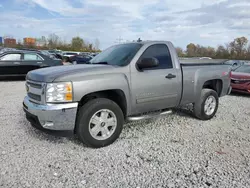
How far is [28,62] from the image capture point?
10664 mm

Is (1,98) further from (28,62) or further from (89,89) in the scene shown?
(89,89)

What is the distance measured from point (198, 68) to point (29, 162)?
3.84 metres

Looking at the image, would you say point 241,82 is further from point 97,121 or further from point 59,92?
point 59,92

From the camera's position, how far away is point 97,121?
3.56 metres

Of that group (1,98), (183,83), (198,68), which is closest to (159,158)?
(183,83)

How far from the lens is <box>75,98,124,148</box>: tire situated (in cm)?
340

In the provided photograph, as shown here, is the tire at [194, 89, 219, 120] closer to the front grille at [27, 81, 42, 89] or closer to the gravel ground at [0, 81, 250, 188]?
the gravel ground at [0, 81, 250, 188]

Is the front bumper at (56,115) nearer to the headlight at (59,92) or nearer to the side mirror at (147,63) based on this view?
the headlight at (59,92)

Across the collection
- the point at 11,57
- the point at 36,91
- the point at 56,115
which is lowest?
the point at 56,115

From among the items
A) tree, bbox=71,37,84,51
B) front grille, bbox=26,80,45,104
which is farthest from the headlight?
tree, bbox=71,37,84,51

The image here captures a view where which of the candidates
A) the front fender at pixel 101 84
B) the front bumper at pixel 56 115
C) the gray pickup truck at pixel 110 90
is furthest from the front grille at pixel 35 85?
the front fender at pixel 101 84

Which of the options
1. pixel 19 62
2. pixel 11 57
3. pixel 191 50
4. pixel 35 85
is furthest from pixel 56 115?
pixel 191 50

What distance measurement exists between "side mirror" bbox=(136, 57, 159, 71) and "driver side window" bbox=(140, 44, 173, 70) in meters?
0.34

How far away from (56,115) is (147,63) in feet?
5.74
